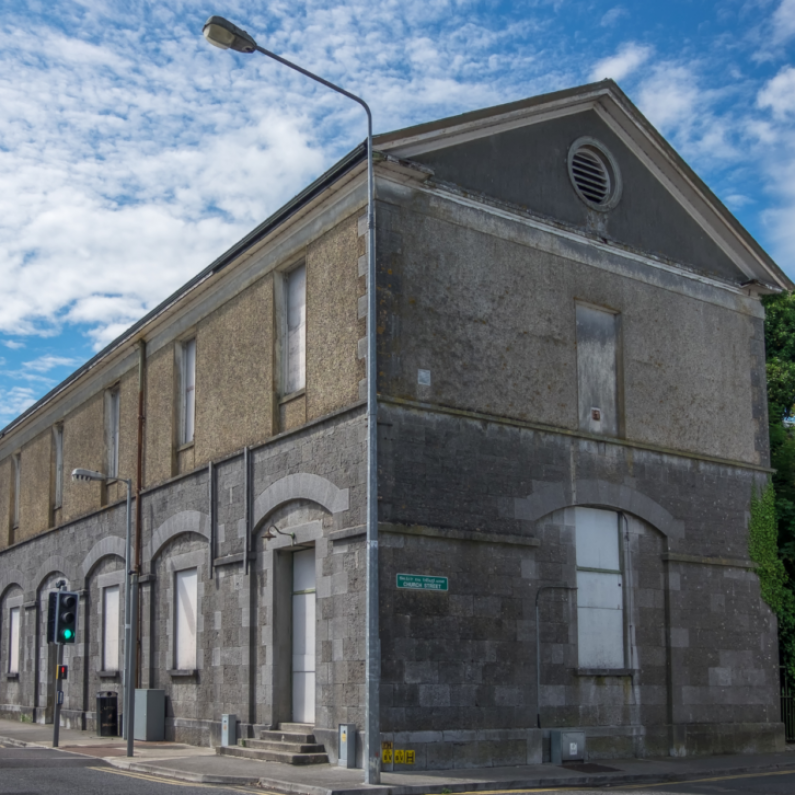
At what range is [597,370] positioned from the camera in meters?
19.9

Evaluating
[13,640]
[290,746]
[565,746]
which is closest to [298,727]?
[290,746]

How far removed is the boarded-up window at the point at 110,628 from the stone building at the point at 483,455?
224 centimetres

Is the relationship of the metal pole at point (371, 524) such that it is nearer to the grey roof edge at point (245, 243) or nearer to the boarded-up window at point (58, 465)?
the grey roof edge at point (245, 243)

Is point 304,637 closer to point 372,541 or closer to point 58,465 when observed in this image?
point 372,541

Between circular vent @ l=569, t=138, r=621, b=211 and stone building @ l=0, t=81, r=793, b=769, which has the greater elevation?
circular vent @ l=569, t=138, r=621, b=211

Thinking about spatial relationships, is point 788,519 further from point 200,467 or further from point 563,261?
point 200,467

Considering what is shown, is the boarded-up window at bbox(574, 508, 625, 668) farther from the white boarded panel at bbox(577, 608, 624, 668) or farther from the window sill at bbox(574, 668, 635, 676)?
the window sill at bbox(574, 668, 635, 676)

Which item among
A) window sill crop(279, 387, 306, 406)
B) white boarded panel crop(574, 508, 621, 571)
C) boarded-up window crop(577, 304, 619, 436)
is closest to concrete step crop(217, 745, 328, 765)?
white boarded panel crop(574, 508, 621, 571)

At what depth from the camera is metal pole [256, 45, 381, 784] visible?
559 inches

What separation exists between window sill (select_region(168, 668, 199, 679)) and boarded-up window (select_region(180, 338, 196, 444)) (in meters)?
4.50

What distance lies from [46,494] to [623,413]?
17611mm

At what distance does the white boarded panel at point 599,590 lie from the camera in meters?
18.7

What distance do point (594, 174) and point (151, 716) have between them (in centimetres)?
1336

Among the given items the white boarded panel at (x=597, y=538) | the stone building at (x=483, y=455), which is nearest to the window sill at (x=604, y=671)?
the stone building at (x=483, y=455)
